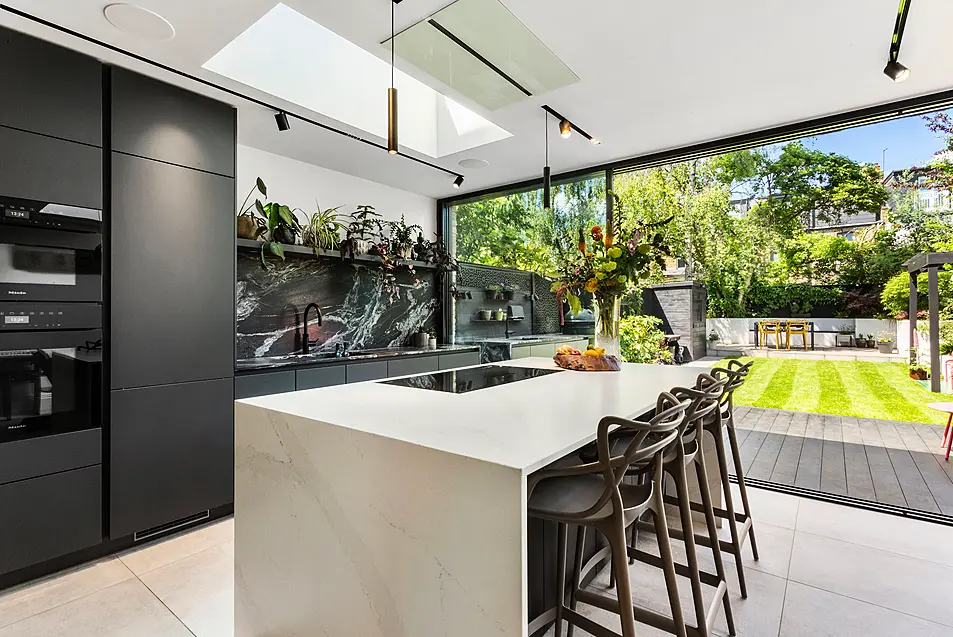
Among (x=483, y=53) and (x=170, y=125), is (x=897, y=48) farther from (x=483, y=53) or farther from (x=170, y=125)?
(x=170, y=125)

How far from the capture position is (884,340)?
290 centimetres

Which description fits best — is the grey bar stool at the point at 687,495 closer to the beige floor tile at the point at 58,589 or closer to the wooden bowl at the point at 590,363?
the wooden bowl at the point at 590,363

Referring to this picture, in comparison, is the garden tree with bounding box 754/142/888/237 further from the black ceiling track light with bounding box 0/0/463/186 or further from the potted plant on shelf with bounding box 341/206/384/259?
the potted plant on shelf with bounding box 341/206/384/259

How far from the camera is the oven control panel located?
216cm

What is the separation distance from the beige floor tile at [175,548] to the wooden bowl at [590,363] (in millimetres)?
2163

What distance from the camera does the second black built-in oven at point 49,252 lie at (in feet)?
7.11

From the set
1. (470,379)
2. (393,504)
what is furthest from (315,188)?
(393,504)

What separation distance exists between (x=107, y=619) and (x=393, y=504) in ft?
5.39

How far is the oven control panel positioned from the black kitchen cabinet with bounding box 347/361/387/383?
5.14 ft

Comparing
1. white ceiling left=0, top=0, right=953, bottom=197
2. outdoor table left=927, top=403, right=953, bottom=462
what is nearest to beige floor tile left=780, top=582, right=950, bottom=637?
outdoor table left=927, top=403, right=953, bottom=462

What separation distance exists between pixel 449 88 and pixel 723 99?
1682mm

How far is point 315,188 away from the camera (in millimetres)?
4141

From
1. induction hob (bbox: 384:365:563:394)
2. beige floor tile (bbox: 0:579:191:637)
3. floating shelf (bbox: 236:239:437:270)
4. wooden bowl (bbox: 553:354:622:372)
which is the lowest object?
beige floor tile (bbox: 0:579:191:637)

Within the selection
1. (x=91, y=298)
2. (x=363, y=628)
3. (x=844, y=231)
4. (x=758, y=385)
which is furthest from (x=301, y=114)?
(x=758, y=385)
